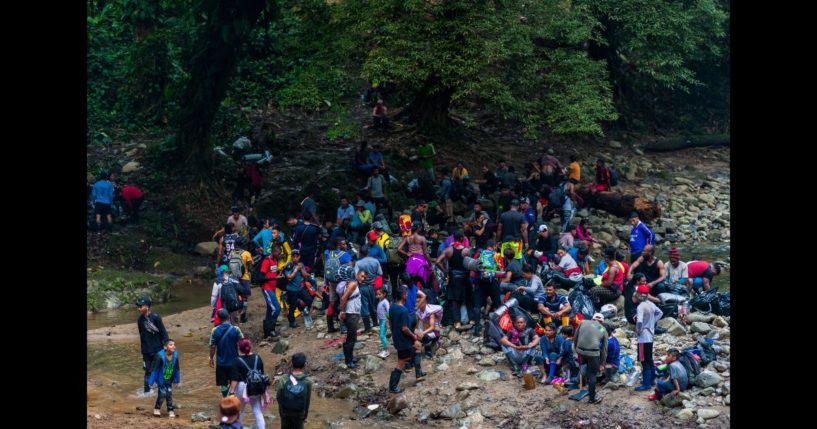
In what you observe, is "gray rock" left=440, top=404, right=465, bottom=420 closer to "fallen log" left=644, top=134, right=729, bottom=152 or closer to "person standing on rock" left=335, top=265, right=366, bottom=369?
"person standing on rock" left=335, top=265, right=366, bottom=369

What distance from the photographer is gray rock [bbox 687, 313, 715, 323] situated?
15.2 metres

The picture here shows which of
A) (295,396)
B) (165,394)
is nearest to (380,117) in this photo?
(165,394)

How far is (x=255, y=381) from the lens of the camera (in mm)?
11844

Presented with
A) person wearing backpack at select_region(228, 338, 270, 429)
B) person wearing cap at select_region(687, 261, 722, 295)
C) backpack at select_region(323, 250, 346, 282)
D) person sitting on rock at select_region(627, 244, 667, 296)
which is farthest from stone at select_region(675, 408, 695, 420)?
backpack at select_region(323, 250, 346, 282)

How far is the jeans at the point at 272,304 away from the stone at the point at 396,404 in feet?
11.0

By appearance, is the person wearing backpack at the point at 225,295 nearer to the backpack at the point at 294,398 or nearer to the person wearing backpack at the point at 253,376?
the person wearing backpack at the point at 253,376

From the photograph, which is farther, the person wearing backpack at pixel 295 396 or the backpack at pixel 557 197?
the backpack at pixel 557 197

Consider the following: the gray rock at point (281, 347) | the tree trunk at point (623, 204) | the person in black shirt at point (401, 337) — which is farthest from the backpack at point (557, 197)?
the person in black shirt at point (401, 337)

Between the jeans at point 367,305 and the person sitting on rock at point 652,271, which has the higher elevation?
the person sitting on rock at point 652,271

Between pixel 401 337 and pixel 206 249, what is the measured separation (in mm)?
9854

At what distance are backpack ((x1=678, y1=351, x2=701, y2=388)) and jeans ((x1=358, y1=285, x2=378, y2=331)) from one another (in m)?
5.13

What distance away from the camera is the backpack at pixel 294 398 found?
36.5 ft

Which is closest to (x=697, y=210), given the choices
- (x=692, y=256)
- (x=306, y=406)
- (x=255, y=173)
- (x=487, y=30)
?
(x=692, y=256)
